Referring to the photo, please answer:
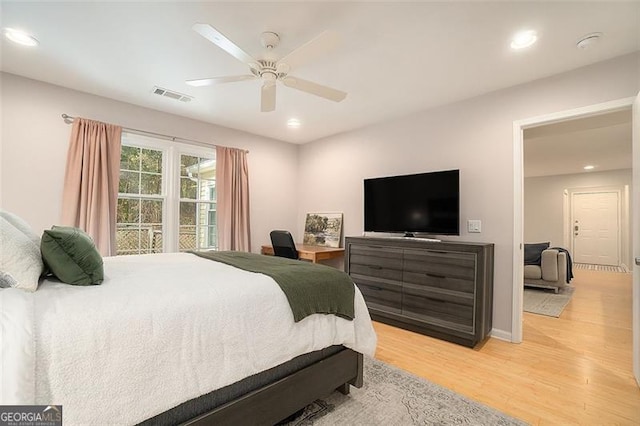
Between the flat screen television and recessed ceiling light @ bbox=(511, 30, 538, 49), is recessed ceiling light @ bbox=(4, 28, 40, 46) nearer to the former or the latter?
the flat screen television

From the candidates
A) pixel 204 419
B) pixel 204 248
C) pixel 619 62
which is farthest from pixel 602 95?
pixel 204 248

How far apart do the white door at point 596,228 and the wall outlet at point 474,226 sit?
22.5 feet

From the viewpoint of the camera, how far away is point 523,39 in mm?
2158

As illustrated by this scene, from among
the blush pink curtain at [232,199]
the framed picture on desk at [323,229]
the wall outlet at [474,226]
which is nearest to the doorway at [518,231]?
the wall outlet at [474,226]

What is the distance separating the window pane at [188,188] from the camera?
13.1 feet

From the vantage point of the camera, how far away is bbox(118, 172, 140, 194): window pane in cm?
353

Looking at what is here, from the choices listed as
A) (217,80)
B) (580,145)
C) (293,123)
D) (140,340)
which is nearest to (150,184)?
(293,123)

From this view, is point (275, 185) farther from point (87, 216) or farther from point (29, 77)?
point (29, 77)

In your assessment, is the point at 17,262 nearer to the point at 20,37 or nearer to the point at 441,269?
the point at 20,37

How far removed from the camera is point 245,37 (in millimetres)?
2197

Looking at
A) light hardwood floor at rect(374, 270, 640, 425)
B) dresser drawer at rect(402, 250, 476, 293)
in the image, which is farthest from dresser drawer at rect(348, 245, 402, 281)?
light hardwood floor at rect(374, 270, 640, 425)

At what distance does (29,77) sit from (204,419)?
359cm

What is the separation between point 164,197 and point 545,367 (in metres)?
4.37

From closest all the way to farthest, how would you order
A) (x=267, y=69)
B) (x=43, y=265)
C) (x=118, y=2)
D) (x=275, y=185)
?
1. (x=43, y=265)
2. (x=118, y=2)
3. (x=267, y=69)
4. (x=275, y=185)
